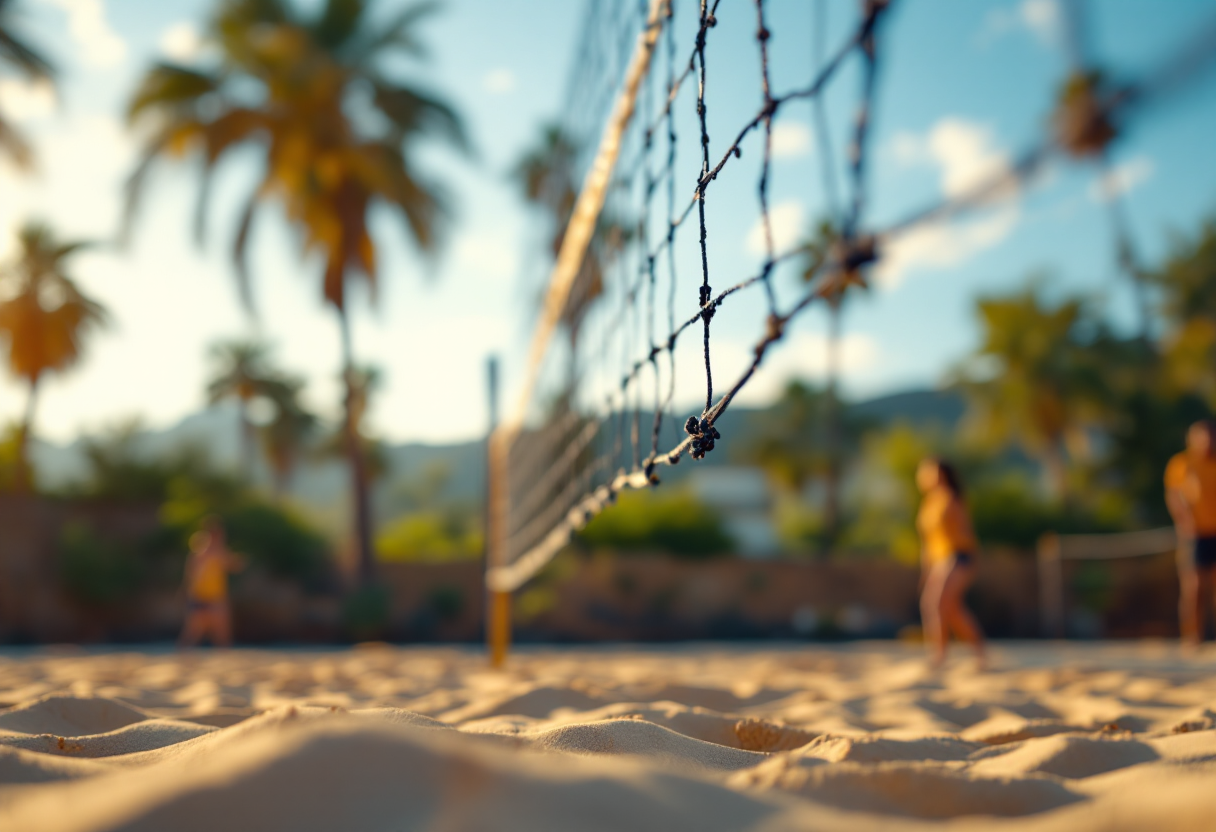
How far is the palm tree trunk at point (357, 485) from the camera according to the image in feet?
45.7

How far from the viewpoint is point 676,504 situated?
18266mm

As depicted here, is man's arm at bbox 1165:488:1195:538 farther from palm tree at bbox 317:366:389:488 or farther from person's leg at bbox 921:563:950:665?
palm tree at bbox 317:366:389:488

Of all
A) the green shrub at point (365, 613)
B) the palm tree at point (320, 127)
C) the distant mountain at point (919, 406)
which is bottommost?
the green shrub at point (365, 613)

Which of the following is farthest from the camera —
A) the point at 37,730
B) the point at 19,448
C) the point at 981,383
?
the point at 981,383

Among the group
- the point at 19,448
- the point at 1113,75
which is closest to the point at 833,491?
the point at 19,448

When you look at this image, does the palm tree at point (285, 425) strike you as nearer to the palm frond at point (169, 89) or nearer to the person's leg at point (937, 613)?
the palm frond at point (169, 89)

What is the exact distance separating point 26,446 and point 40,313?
255cm

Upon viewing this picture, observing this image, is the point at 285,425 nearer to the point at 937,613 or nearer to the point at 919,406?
the point at 937,613

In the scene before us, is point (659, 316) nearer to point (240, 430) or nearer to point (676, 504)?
point (676, 504)

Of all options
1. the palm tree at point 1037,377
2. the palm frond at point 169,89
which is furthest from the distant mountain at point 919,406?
the palm frond at point 169,89

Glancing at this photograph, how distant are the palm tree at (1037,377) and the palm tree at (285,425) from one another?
21.0m

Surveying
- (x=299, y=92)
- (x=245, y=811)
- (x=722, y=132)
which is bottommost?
(x=245, y=811)

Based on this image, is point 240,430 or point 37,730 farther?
point 240,430

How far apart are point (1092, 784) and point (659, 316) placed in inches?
56.9
